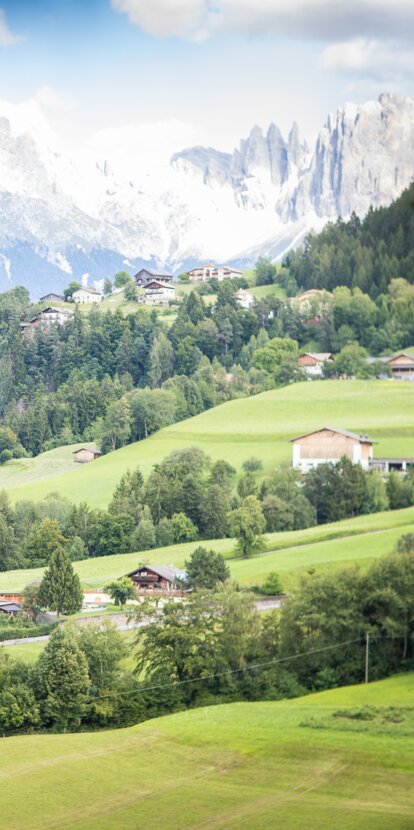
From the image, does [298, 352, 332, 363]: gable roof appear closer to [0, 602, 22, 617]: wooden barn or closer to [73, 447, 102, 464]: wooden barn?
[73, 447, 102, 464]: wooden barn

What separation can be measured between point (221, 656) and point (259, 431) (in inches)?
1670

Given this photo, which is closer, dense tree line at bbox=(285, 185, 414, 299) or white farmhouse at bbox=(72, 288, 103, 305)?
dense tree line at bbox=(285, 185, 414, 299)

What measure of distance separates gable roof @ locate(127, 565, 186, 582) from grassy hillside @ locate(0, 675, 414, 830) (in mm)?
19449

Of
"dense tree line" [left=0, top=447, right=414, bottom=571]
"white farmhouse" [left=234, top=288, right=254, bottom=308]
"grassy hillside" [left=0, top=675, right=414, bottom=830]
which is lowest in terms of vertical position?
"grassy hillside" [left=0, top=675, right=414, bottom=830]

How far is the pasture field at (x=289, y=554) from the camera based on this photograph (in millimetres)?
50906

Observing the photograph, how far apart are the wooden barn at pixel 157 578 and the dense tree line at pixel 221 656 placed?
11660 mm

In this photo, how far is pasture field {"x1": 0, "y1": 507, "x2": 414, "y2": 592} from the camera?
5091 cm

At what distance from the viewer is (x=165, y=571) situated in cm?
5412

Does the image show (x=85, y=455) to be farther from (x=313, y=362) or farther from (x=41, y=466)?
(x=313, y=362)

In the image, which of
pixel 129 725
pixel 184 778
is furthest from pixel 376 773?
pixel 129 725

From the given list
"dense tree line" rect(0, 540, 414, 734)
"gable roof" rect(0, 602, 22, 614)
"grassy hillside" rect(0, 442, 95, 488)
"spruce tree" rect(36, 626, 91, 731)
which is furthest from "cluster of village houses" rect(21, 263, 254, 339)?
"spruce tree" rect(36, 626, 91, 731)

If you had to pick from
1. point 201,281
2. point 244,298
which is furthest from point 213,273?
point 244,298

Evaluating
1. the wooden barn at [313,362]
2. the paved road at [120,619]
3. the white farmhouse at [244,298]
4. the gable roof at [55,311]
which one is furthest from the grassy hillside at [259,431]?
the gable roof at [55,311]

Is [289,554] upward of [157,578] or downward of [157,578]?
upward
